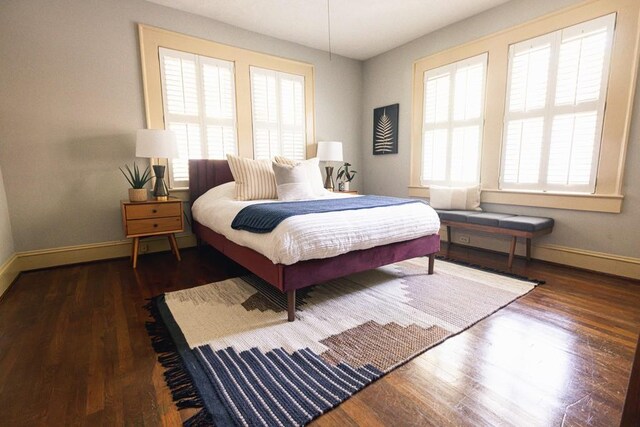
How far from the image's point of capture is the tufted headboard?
354 cm

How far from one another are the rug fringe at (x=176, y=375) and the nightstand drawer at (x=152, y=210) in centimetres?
134

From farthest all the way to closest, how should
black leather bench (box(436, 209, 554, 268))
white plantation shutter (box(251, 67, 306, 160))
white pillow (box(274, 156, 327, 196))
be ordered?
white plantation shutter (box(251, 67, 306, 160)) < white pillow (box(274, 156, 327, 196)) < black leather bench (box(436, 209, 554, 268))

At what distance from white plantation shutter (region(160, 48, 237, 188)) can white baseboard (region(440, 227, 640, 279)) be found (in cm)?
335

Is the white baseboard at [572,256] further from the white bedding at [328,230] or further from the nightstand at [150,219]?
the nightstand at [150,219]

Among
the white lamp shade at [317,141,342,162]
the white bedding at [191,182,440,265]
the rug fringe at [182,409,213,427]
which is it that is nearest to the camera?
the rug fringe at [182,409,213,427]

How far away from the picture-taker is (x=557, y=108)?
295 centimetres

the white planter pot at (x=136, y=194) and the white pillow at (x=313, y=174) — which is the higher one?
the white pillow at (x=313, y=174)

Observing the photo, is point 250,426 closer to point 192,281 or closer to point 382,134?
point 192,281

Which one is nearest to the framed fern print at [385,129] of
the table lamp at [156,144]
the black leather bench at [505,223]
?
the black leather bench at [505,223]

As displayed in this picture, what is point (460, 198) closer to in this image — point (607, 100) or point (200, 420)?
point (607, 100)

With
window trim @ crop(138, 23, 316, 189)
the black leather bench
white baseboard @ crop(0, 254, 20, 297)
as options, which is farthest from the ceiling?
white baseboard @ crop(0, 254, 20, 297)

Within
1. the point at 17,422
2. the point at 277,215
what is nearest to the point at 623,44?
the point at 277,215

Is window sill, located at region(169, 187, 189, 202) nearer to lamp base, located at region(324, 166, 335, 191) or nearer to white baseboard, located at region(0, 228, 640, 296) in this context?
white baseboard, located at region(0, 228, 640, 296)

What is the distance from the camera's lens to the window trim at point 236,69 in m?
3.25
